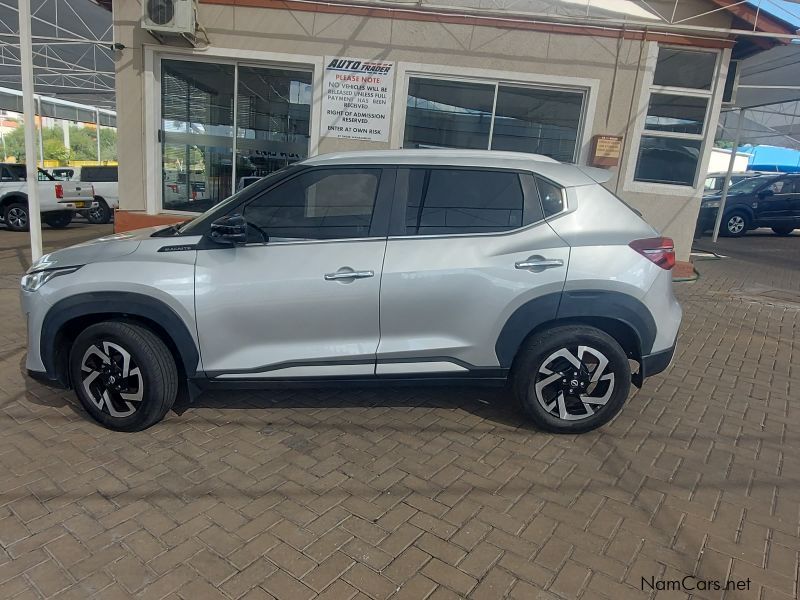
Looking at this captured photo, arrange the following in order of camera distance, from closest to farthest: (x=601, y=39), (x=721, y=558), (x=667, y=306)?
(x=721, y=558) → (x=667, y=306) → (x=601, y=39)

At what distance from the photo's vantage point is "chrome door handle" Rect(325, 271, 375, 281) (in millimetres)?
3289

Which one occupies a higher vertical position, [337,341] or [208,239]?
[208,239]

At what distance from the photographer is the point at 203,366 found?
11.0 ft

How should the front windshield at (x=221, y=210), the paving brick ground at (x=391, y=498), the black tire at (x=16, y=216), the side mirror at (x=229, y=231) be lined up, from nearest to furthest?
1. the paving brick ground at (x=391, y=498)
2. the side mirror at (x=229, y=231)
3. the front windshield at (x=221, y=210)
4. the black tire at (x=16, y=216)

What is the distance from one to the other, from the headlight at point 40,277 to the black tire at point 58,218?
11.3 meters

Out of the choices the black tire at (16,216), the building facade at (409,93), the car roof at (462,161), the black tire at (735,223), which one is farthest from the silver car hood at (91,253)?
the black tire at (735,223)

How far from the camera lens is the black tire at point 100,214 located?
14.7 meters

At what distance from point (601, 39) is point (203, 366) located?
24.6 feet

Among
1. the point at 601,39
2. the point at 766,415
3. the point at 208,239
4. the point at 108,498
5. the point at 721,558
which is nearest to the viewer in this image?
the point at 721,558

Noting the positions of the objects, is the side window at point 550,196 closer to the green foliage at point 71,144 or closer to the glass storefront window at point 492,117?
the glass storefront window at point 492,117

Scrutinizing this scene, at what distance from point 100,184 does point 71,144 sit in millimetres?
40238

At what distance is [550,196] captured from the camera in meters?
3.54

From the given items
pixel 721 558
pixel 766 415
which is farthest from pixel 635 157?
pixel 721 558

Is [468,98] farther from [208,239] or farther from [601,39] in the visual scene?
[208,239]
